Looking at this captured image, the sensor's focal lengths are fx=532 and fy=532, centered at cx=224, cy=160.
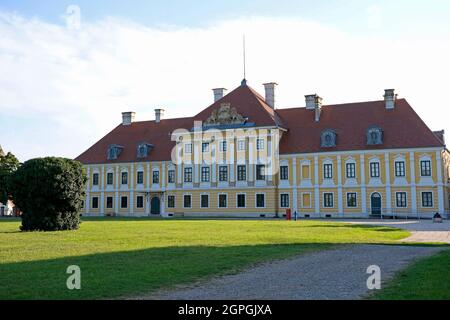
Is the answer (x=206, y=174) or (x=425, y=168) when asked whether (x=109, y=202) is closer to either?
(x=206, y=174)

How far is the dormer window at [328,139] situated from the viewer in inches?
1919

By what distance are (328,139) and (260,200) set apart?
28.2 ft

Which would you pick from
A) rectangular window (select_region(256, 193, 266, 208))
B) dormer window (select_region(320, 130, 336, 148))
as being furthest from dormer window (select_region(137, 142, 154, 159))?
dormer window (select_region(320, 130, 336, 148))

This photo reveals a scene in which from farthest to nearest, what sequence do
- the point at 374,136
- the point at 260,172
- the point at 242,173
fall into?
the point at 242,173 → the point at 260,172 → the point at 374,136

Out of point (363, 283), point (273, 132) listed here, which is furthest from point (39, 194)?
point (273, 132)

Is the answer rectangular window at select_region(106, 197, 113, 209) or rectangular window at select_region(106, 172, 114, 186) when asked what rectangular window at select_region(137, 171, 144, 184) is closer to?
rectangular window at select_region(106, 172, 114, 186)

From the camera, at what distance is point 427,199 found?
44.4 metres

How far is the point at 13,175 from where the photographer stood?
25.9 metres

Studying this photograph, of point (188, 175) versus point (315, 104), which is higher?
point (315, 104)

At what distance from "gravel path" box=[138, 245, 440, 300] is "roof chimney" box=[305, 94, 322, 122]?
3779 centimetres

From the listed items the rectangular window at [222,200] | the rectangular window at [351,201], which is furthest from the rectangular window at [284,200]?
the rectangular window at [222,200]

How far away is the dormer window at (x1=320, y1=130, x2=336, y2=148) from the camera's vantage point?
48.8 metres

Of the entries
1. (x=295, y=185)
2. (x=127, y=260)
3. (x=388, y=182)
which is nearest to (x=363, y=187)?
(x=388, y=182)

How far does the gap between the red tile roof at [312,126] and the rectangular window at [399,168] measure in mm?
1487
